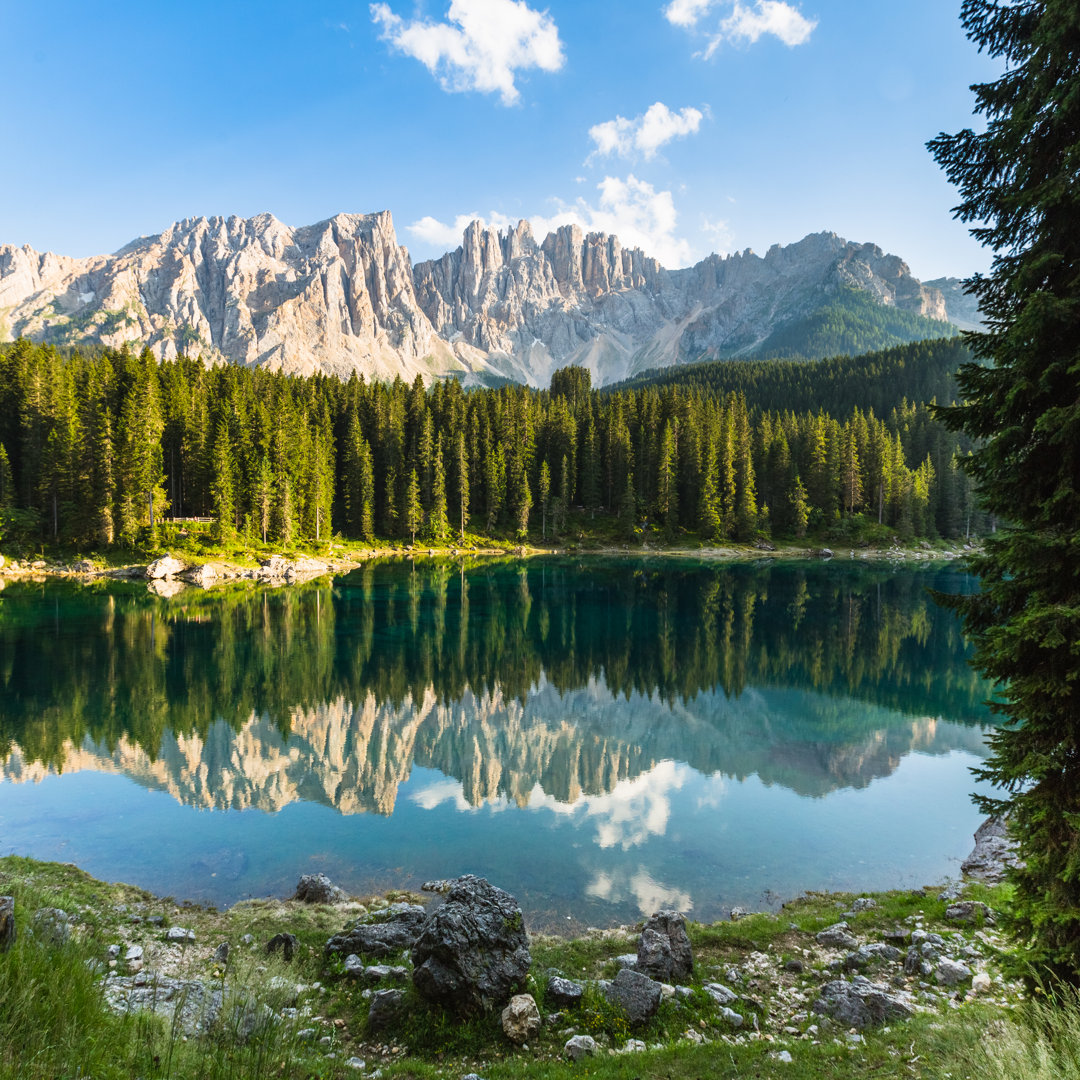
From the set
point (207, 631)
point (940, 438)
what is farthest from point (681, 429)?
point (207, 631)

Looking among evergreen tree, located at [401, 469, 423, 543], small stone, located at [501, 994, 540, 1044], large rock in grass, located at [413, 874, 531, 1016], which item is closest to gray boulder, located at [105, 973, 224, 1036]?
large rock in grass, located at [413, 874, 531, 1016]

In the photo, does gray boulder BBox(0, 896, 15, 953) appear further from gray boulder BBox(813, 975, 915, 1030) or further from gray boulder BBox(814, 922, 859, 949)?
gray boulder BBox(814, 922, 859, 949)

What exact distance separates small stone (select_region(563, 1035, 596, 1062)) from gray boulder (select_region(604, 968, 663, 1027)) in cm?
93

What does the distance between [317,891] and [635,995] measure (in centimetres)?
841

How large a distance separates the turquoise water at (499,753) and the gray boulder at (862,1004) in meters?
4.76

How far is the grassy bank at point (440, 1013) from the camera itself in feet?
19.2

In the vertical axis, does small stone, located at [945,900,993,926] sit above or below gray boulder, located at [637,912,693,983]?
below

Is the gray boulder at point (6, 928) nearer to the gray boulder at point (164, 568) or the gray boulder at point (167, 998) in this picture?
the gray boulder at point (167, 998)

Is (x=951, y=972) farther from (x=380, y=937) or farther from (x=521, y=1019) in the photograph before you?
(x=380, y=937)

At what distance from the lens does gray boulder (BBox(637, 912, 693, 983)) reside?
10688mm

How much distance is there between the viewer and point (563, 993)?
9734 millimetres

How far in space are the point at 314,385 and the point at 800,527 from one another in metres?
91.7

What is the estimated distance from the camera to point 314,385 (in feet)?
376

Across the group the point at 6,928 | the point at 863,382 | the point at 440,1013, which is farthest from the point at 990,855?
the point at 863,382
